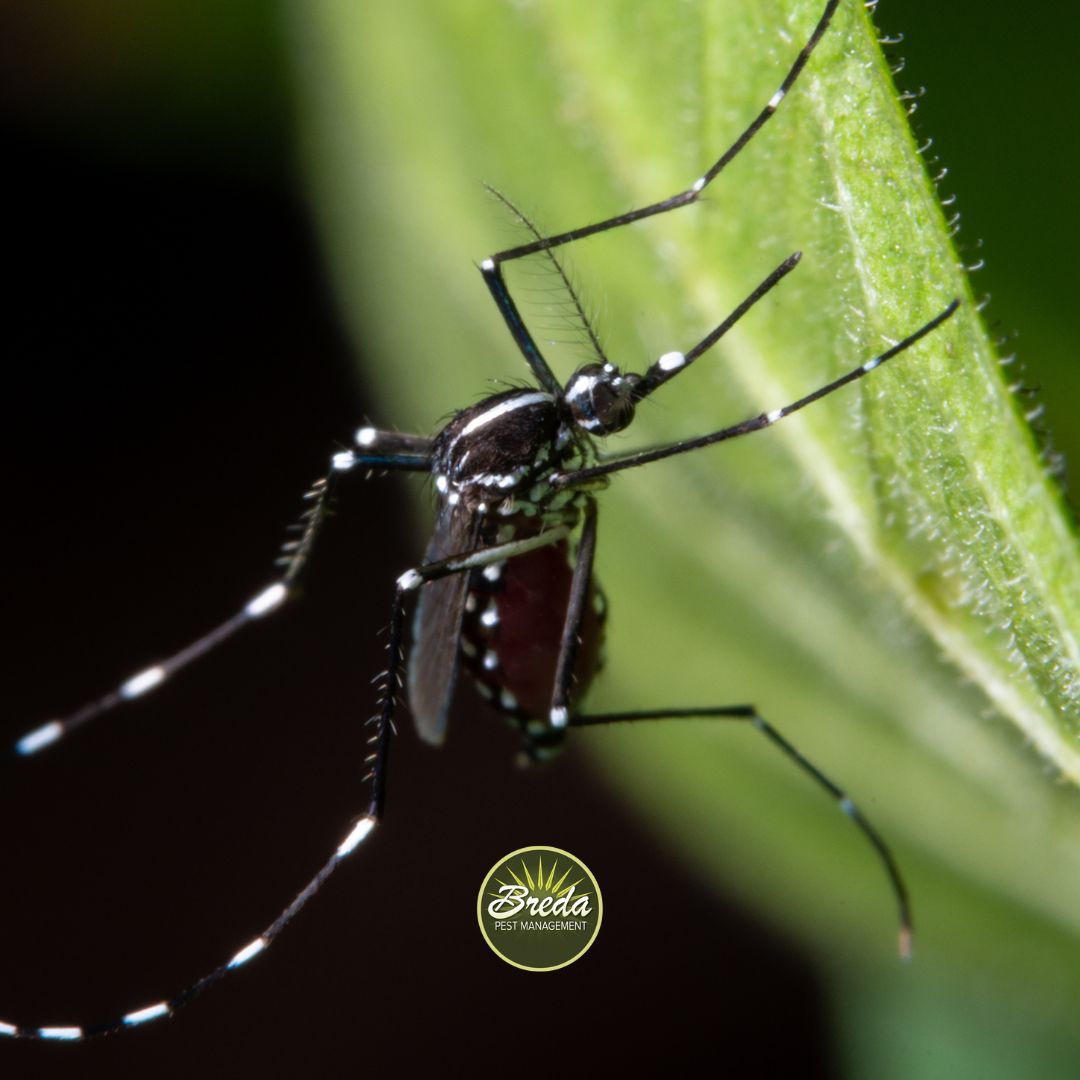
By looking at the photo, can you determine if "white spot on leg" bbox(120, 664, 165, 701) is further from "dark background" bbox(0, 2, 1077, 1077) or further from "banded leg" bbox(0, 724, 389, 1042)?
"dark background" bbox(0, 2, 1077, 1077)

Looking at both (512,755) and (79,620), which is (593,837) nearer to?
(512,755)

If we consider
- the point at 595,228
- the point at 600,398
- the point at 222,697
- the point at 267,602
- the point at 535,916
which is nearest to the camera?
the point at 595,228

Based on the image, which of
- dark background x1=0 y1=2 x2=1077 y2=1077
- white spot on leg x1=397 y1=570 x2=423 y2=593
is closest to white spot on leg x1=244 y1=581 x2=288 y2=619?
white spot on leg x1=397 y1=570 x2=423 y2=593

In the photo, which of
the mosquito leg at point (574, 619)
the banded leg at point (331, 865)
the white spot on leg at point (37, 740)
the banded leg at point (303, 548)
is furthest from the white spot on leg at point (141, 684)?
the mosquito leg at point (574, 619)

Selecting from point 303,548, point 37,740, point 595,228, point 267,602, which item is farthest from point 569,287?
point 37,740

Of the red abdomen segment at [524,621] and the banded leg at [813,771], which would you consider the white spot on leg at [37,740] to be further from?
the banded leg at [813,771]

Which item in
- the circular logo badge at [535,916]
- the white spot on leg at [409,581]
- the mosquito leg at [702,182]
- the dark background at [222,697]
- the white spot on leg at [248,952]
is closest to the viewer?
the mosquito leg at [702,182]

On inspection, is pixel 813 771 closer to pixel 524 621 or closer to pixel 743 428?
pixel 524 621
